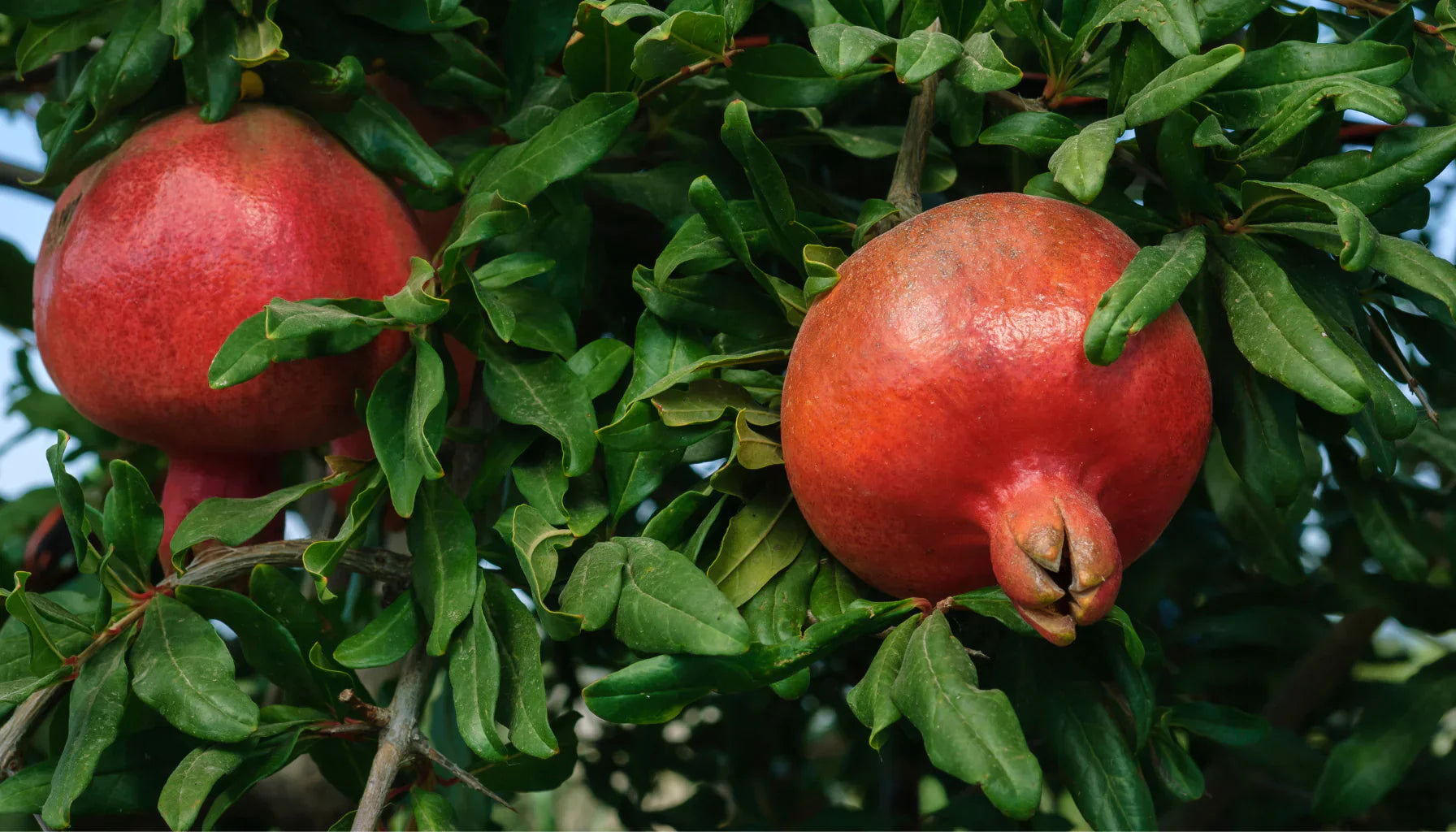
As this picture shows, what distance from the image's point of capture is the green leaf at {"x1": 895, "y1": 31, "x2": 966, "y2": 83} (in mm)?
663

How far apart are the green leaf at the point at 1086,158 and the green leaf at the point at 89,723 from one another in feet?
2.07

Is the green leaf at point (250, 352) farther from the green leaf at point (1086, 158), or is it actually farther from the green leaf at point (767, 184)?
the green leaf at point (1086, 158)

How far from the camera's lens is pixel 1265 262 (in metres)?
0.68

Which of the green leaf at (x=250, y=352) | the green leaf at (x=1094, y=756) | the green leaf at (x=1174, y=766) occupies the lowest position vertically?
the green leaf at (x=1174, y=766)

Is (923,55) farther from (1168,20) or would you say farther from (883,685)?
(883,685)

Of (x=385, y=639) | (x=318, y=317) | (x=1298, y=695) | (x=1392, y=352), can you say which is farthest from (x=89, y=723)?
(x=1298, y=695)

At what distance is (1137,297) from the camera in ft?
1.94

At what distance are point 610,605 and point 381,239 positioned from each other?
324 mm

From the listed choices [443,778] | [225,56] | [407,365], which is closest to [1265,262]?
[407,365]

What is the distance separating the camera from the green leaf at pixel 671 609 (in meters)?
0.65

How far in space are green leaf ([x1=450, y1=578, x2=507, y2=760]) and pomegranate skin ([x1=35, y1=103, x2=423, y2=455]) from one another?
189 millimetres

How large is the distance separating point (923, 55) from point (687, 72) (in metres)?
0.19

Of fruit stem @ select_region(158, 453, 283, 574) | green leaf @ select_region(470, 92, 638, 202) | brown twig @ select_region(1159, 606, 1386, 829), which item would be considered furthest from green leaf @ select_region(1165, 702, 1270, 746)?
fruit stem @ select_region(158, 453, 283, 574)

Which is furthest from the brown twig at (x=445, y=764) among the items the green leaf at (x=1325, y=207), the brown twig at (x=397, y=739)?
the green leaf at (x=1325, y=207)
